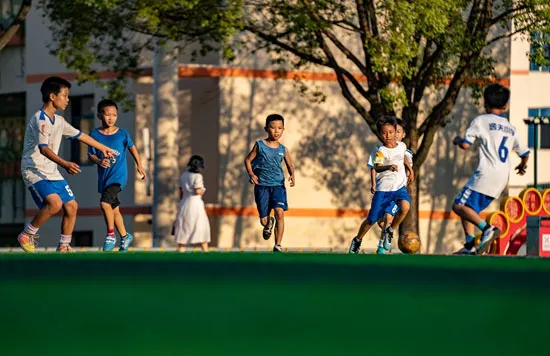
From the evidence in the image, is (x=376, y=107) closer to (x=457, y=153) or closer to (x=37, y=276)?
(x=457, y=153)

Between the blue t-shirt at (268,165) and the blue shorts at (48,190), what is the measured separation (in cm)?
357

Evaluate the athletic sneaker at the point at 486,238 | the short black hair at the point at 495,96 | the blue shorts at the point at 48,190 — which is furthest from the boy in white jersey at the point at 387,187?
the blue shorts at the point at 48,190

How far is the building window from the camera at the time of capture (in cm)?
3969

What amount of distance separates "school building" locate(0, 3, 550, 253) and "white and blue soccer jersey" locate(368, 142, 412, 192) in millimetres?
16592

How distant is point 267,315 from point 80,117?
113ft

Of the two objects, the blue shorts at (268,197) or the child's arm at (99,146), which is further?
the blue shorts at (268,197)

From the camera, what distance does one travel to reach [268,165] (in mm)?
18281

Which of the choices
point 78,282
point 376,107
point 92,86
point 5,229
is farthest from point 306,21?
point 5,229

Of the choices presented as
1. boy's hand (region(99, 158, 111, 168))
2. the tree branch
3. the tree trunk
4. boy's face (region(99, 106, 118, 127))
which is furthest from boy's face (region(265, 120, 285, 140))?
the tree trunk

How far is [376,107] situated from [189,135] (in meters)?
10.0

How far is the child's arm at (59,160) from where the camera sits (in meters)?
14.4

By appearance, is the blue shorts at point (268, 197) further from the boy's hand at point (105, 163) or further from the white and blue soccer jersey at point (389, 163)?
the boy's hand at point (105, 163)

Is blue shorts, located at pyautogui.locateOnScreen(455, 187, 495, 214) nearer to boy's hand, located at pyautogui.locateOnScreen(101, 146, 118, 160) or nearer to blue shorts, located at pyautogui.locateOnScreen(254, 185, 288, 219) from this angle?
blue shorts, located at pyautogui.locateOnScreen(254, 185, 288, 219)

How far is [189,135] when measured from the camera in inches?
1453
